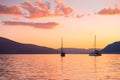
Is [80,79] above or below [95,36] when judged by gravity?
below

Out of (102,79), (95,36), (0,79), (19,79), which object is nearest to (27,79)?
(19,79)

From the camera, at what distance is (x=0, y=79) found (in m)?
54.3

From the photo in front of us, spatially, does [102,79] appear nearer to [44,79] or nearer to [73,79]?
[73,79]

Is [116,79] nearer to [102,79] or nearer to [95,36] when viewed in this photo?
[102,79]

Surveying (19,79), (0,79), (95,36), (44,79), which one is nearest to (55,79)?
(44,79)

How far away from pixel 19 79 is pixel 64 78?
7.59 metres

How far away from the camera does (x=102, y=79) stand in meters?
53.2

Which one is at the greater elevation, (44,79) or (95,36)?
(95,36)

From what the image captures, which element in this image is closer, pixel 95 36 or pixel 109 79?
pixel 109 79

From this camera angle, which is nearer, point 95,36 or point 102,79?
point 102,79

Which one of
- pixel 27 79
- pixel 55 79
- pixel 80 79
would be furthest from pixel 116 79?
pixel 27 79

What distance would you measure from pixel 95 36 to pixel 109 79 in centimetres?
14253

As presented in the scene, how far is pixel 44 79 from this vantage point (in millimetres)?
53906

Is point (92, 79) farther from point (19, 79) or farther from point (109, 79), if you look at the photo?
point (19, 79)
